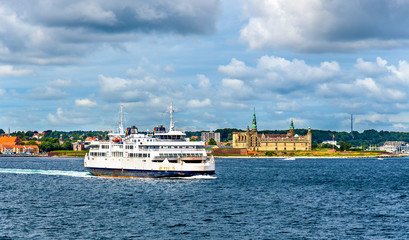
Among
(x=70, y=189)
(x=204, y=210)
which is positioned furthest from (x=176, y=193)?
(x=70, y=189)

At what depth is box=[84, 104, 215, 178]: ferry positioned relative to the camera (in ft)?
270

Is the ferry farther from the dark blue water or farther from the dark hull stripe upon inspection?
the dark blue water

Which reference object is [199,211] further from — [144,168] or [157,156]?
[144,168]

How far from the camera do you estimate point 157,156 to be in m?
83.3

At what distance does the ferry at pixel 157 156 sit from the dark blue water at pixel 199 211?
6.84 feet

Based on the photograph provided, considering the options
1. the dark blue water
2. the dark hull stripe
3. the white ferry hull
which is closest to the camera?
the dark blue water

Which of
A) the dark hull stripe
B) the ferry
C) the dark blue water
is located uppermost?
the ferry

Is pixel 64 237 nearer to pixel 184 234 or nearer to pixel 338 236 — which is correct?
pixel 184 234

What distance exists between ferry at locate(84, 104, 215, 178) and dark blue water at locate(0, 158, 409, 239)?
6.84ft

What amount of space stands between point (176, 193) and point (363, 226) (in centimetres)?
2739

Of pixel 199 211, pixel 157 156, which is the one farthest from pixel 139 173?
pixel 199 211

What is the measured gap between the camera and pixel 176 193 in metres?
67.5

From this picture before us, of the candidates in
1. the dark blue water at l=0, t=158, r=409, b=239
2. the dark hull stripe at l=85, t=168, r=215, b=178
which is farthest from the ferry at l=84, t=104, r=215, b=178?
the dark blue water at l=0, t=158, r=409, b=239

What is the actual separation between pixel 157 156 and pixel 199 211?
3018cm
